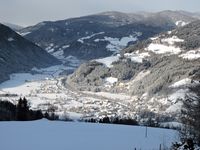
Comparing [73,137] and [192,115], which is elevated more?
[192,115]

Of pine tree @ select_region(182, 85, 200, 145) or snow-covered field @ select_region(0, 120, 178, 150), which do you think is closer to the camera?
snow-covered field @ select_region(0, 120, 178, 150)

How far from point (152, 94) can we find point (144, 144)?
159900mm

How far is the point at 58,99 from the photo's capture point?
7411 inches

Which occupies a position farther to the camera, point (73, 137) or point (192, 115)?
point (73, 137)

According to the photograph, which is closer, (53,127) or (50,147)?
(50,147)

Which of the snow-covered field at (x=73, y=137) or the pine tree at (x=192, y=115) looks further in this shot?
the pine tree at (x=192, y=115)

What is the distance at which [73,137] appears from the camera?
3036cm

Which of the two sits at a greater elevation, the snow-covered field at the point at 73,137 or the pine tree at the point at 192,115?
the pine tree at the point at 192,115

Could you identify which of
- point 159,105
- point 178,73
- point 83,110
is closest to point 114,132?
point 83,110

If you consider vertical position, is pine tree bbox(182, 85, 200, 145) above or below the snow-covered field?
above

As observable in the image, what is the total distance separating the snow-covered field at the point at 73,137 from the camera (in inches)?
1093

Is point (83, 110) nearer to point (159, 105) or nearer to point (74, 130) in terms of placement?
point (159, 105)

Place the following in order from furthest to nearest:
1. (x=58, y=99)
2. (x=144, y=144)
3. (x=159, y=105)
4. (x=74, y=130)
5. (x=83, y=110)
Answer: (x=58, y=99), (x=159, y=105), (x=83, y=110), (x=74, y=130), (x=144, y=144)

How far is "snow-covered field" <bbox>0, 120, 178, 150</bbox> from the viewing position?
91.1ft
